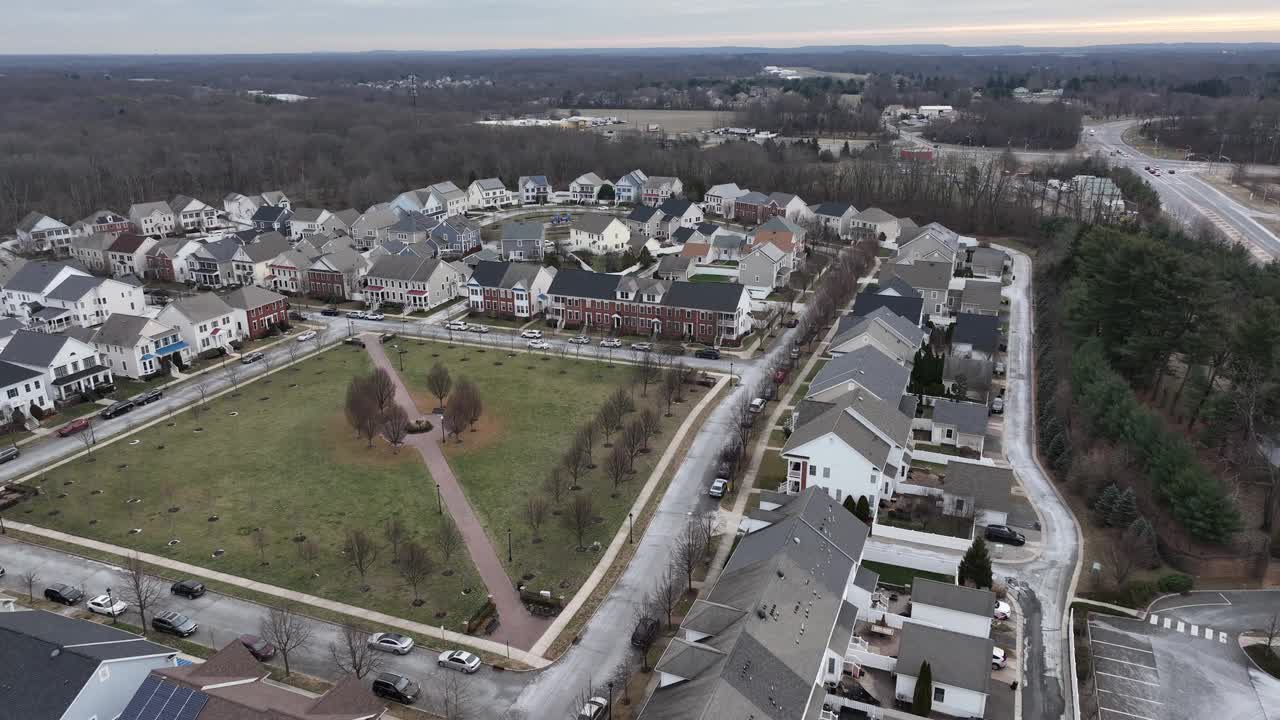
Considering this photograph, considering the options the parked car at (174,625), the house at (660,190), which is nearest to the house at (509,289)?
the parked car at (174,625)

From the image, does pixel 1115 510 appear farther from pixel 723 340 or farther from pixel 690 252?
pixel 690 252

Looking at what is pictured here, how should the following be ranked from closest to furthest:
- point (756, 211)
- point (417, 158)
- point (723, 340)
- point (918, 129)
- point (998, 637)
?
point (998, 637)
point (723, 340)
point (756, 211)
point (417, 158)
point (918, 129)

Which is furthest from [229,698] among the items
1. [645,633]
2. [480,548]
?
[480,548]

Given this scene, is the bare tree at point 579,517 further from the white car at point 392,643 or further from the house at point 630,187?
the house at point 630,187

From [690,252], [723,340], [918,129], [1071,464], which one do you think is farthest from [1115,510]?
[918,129]

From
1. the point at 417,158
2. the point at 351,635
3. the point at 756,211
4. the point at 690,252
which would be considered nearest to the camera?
the point at 351,635

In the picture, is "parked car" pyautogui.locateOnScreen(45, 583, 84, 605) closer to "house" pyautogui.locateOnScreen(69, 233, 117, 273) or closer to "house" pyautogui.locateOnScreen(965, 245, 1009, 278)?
"house" pyautogui.locateOnScreen(69, 233, 117, 273)
